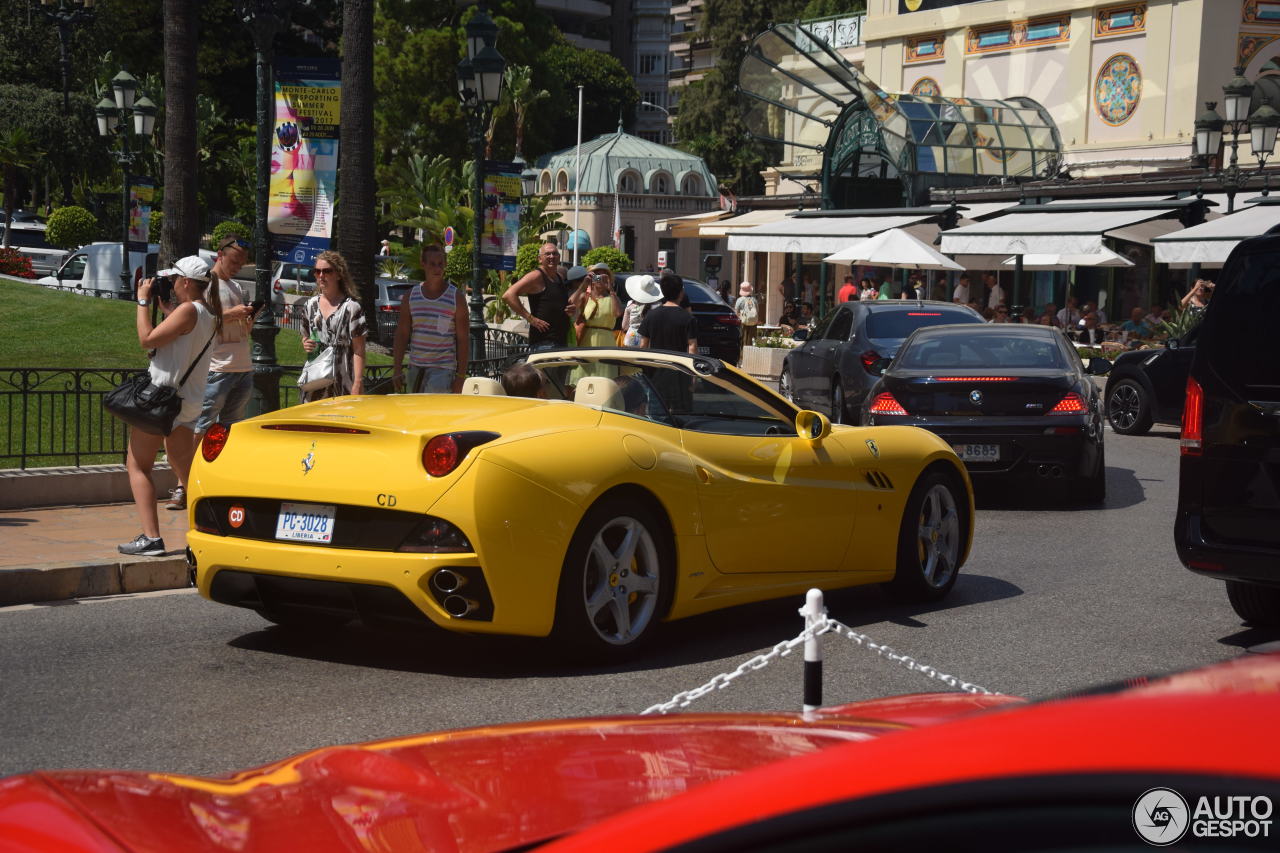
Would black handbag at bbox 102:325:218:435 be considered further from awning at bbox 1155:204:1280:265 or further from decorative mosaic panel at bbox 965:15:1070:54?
decorative mosaic panel at bbox 965:15:1070:54

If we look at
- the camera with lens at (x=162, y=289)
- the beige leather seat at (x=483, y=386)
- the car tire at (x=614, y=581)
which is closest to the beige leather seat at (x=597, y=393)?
the beige leather seat at (x=483, y=386)

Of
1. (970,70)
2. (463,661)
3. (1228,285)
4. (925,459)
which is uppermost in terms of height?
(970,70)

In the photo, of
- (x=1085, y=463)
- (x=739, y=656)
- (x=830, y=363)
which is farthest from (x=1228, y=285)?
(x=830, y=363)

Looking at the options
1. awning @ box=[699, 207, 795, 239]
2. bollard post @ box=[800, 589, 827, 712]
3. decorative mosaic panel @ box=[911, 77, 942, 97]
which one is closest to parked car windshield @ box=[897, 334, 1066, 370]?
bollard post @ box=[800, 589, 827, 712]

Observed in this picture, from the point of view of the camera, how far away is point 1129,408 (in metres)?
20.9

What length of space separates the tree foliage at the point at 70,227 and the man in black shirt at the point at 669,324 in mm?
41416

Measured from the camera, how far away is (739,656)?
7391 millimetres

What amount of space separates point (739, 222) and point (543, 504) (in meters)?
42.8

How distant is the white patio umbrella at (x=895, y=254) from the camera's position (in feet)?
104

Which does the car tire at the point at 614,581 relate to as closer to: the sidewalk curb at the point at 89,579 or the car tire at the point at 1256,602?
the car tire at the point at 1256,602

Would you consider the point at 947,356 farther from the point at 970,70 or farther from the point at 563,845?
the point at 970,70

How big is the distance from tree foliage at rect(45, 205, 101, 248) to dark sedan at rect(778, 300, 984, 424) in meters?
39.0

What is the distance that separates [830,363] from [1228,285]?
38.7 ft

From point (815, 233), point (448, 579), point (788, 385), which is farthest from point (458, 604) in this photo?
point (815, 233)
